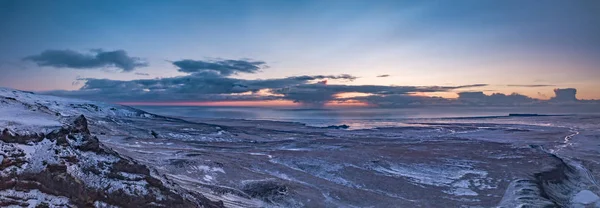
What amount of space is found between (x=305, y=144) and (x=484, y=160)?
87.5ft

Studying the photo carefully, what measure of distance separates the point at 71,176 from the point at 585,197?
122ft

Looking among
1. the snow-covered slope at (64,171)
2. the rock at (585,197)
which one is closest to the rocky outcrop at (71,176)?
the snow-covered slope at (64,171)

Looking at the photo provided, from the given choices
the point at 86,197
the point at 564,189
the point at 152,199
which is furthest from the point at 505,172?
the point at 86,197

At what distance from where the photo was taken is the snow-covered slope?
693 inches

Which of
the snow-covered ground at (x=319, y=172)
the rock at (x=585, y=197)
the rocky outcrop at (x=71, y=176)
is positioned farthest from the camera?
the rock at (x=585, y=197)

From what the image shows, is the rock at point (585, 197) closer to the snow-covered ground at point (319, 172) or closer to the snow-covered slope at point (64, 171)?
the snow-covered ground at point (319, 172)

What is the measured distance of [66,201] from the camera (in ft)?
57.8

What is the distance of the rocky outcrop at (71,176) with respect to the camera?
17.5m

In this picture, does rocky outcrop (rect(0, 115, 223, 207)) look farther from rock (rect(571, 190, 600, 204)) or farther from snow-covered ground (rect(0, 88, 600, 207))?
rock (rect(571, 190, 600, 204))

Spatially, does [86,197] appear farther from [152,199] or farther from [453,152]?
[453,152]

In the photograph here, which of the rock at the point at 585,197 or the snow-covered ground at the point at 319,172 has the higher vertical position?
the snow-covered ground at the point at 319,172

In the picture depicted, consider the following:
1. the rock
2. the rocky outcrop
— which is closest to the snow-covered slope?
the rocky outcrop

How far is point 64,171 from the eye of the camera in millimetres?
18625

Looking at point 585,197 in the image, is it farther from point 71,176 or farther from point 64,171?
point 64,171
